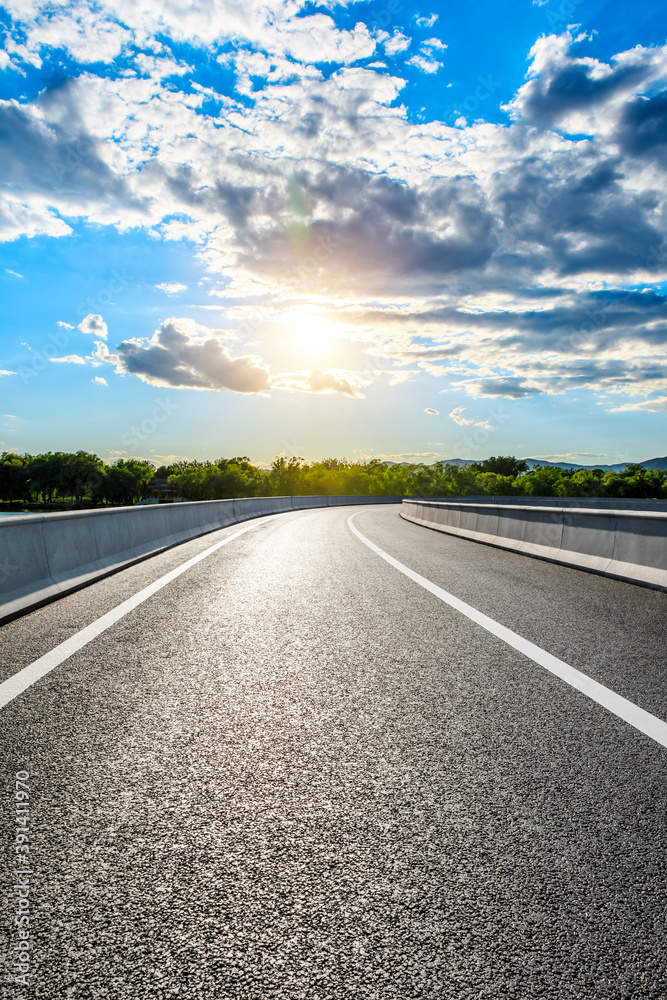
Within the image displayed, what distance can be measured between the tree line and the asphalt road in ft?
458

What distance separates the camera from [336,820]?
2811 mm

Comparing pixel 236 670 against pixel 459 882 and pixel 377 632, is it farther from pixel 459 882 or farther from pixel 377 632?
pixel 459 882

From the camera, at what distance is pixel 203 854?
8.36 feet

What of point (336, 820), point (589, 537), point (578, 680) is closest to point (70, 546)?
point (578, 680)

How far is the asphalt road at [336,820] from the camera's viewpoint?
6.51 ft

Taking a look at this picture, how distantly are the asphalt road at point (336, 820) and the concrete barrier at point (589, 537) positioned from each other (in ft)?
11.9

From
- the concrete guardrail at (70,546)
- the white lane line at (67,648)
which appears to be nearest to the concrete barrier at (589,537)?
the white lane line at (67,648)

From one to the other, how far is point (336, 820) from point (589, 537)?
31.7ft

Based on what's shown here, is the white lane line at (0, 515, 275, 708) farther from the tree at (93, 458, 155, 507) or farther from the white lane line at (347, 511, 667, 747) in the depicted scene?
the tree at (93, 458, 155, 507)

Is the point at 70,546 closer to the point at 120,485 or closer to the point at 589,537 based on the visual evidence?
the point at 589,537

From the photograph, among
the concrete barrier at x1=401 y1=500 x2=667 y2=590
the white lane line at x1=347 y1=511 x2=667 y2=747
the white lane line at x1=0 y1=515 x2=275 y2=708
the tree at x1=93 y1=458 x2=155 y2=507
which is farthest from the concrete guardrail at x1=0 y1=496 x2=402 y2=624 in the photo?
the tree at x1=93 y1=458 x2=155 y2=507

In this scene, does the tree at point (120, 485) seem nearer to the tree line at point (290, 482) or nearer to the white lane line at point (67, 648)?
the tree line at point (290, 482)

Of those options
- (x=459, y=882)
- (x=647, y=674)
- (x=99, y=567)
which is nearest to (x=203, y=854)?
(x=459, y=882)

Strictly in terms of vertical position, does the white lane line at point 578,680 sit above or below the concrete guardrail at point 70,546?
below
